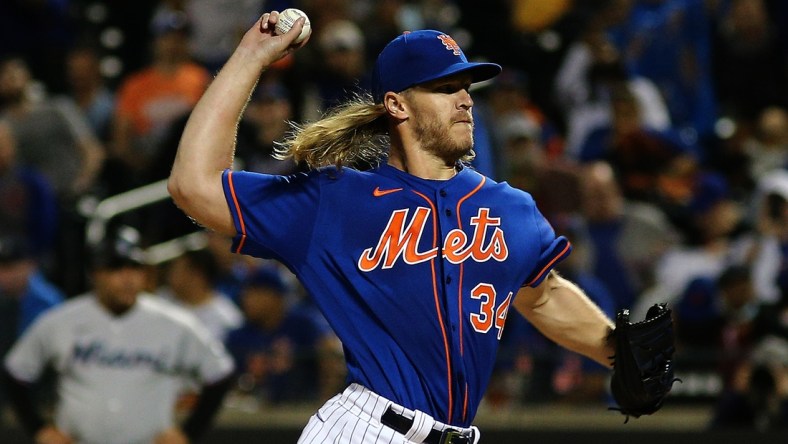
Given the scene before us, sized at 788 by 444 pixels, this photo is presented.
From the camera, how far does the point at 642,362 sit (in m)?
4.07

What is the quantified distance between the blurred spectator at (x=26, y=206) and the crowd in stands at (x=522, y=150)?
15 mm

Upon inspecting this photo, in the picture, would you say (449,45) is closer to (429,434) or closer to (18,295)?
Answer: (429,434)

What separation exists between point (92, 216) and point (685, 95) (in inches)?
184

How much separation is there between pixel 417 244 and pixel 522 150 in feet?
19.4

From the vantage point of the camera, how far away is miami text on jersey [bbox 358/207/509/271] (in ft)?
12.6

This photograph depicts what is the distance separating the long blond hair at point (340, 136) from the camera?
3.94 meters

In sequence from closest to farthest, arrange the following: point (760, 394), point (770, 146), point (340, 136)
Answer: point (340, 136) < point (760, 394) < point (770, 146)

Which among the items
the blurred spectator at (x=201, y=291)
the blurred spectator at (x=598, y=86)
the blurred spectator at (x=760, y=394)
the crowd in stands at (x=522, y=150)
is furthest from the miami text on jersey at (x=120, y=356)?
the blurred spectator at (x=598, y=86)

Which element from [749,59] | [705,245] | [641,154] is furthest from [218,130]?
[749,59]

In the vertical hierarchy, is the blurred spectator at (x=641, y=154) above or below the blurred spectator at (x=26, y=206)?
above

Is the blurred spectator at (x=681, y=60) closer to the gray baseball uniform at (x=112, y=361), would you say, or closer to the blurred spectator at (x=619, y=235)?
the blurred spectator at (x=619, y=235)

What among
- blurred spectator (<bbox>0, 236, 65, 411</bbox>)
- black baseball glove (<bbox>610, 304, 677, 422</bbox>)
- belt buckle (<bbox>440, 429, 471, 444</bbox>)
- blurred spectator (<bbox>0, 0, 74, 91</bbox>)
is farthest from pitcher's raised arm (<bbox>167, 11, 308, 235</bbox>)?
blurred spectator (<bbox>0, 0, 74, 91</bbox>)

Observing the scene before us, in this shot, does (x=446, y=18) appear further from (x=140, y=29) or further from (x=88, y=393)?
(x=88, y=393)

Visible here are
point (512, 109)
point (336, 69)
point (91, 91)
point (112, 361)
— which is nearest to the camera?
point (112, 361)
